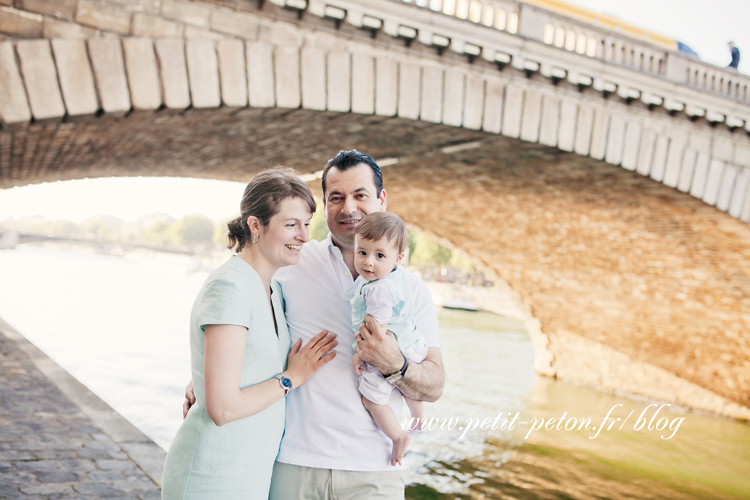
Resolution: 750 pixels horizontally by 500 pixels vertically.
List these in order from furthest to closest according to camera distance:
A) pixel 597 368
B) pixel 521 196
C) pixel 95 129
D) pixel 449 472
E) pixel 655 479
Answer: pixel 597 368 → pixel 521 196 → pixel 655 479 → pixel 449 472 → pixel 95 129

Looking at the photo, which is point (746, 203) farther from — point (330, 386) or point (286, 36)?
point (330, 386)

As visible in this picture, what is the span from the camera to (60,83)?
369cm

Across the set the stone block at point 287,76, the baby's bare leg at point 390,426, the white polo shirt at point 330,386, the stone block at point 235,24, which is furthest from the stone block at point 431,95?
the baby's bare leg at point 390,426

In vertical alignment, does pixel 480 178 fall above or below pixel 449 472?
above

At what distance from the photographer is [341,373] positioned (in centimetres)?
192

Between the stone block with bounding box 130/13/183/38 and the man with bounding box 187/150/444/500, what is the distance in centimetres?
270

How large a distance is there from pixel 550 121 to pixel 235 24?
3385 mm

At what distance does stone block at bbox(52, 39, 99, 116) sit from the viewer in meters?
3.69

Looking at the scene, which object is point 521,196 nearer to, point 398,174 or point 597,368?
point 398,174

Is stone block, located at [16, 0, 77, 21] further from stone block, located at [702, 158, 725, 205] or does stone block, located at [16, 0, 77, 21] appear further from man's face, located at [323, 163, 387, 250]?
stone block, located at [702, 158, 725, 205]

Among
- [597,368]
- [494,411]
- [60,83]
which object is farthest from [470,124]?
[597,368]

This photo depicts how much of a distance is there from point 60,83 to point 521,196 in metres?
7.17

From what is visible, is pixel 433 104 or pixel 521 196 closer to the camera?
pixel 433 104

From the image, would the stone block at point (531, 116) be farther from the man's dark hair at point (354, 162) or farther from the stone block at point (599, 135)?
the man's dark hair at point (354, 162)
